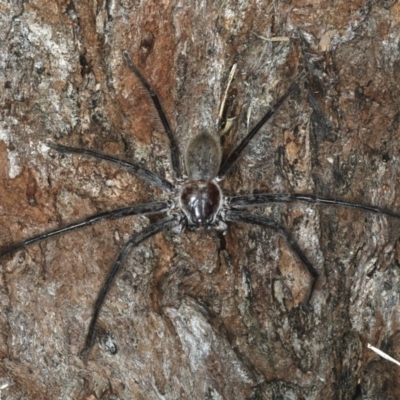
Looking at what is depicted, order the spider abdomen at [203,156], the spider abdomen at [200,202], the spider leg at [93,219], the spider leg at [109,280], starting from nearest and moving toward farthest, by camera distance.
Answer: the spider leg at [93,219], the spider leg at [109,280], the spider abdomen at [203,156], the spider abdomen at [200,202]

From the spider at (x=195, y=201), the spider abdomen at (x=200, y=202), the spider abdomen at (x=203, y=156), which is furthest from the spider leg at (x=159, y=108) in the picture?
the spider abdomen at (x=200, y=202)

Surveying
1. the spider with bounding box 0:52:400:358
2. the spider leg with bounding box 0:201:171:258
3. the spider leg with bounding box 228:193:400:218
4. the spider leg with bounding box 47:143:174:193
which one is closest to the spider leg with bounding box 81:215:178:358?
the spider with bounding box 0:52:400:358

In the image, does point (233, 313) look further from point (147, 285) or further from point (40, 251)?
point (40, 251)

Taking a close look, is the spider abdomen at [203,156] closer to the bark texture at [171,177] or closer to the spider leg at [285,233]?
the bark texture at [171,177]

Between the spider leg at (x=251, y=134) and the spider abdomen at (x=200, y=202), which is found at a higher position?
the spider leg at (x=251, y=134)

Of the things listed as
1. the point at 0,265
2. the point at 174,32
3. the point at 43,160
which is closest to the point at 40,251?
the point at 0,265

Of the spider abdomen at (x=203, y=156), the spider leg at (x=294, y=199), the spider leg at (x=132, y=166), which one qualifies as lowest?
the spider leg at (x=294, y=199)

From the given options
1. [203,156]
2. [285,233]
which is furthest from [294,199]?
[203,156]
